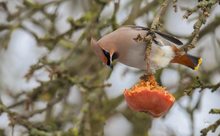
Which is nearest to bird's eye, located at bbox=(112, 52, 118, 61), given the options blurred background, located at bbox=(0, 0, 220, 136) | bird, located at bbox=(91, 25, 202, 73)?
bird, located at bbox=(91, 25, 202, 73)

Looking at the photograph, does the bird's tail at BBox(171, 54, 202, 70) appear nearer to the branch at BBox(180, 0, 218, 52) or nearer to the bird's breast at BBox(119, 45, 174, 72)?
the bird's breast at BBox(119, 45, 174, 72)

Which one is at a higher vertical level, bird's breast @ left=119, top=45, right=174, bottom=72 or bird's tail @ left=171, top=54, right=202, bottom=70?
bird's breast @ left=119, top=45, right=174, bottom=72

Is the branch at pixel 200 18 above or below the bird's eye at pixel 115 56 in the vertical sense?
above

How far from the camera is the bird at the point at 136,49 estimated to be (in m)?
1.72

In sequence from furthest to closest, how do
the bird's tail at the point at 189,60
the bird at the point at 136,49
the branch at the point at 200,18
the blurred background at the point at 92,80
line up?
the blurred background at the point at 92,80
the bird's tail at the point at 189,60
the bird at the point at 136,49
the branch at the point at 200,18

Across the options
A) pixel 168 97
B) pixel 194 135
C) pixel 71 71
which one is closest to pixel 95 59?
pixel 71 71

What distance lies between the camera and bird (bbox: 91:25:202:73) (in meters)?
1.72

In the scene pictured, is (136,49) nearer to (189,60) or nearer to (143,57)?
(143,57)

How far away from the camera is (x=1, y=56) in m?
4.63

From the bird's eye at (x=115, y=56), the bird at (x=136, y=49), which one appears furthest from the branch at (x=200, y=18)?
the bird's eye at (x=115, y=56)

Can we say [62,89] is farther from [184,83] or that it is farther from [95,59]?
[184,83]

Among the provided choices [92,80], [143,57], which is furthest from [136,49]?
[92,80]

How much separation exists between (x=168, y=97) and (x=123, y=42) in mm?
319

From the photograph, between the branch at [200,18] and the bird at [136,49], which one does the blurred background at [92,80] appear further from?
the branch at [200,18]
